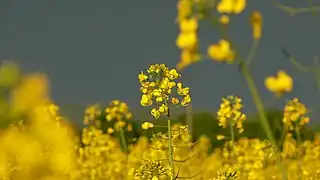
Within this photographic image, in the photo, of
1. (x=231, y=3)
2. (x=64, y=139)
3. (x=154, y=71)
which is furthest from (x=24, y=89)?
(x=154, y=71)

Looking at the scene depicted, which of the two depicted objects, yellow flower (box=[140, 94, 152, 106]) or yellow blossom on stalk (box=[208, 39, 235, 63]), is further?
yellow flower (box=[140, 94, 152, 106])

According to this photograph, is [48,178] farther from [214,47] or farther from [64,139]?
[214,47]

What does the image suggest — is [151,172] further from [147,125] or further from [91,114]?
[91,114]

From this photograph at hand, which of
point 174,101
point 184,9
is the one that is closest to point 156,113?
point 174,101

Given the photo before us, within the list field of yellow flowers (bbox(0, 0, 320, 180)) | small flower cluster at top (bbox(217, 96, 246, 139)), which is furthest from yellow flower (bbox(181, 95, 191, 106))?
small flower cluster at top (bbox(217, 96, 246, 139))

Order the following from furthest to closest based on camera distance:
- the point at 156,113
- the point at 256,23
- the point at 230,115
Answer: the point at 230,115
the point at 156,113
the point at 256,23

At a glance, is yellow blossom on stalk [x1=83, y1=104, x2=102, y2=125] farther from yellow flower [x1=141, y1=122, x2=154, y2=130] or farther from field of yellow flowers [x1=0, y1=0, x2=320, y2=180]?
yellow flower [x1=141, y1=122, x2=154, y2=130]
